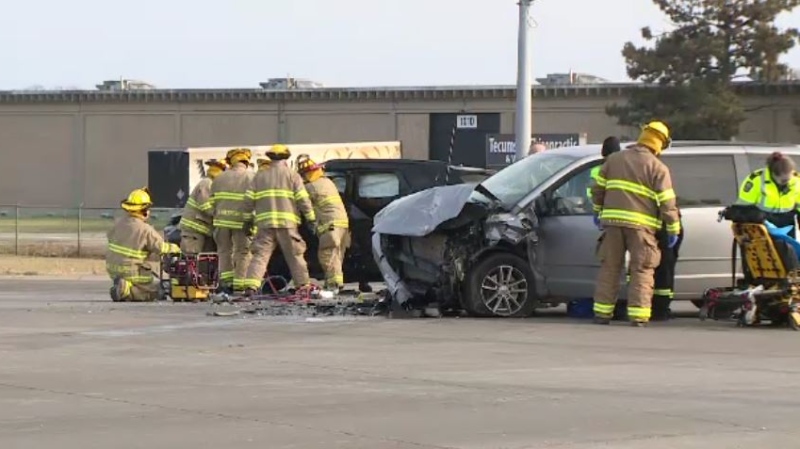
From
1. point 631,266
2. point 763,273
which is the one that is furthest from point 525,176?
point 763,273

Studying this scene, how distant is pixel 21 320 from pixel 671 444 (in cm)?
805

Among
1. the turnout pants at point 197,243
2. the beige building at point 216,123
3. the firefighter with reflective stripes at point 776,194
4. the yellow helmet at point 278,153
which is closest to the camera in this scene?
the firefighter with reflective stripes at point 776,194

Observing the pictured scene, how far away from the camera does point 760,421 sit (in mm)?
7414

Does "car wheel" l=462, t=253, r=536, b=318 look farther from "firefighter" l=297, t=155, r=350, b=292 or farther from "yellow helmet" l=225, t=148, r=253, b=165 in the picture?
"yellow helmet" l=225, t=148, r=253, b=165

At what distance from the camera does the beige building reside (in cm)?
6962

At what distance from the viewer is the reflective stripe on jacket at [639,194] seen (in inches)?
446

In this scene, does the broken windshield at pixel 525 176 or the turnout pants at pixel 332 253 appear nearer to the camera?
the broken windshield at pixel 525 176

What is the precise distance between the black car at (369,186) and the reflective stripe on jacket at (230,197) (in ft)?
5.20

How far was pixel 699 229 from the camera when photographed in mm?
12094

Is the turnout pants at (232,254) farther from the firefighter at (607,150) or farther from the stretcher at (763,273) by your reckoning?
the stretcher at (763,273)

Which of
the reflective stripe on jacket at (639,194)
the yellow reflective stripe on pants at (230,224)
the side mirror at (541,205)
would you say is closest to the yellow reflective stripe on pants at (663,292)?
the reflective stripe on jacket at (639,194)

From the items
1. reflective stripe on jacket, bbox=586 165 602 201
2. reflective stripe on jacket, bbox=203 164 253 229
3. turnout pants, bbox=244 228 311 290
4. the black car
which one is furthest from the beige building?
reflective stripe on jacket, bbox=586 165 602 201

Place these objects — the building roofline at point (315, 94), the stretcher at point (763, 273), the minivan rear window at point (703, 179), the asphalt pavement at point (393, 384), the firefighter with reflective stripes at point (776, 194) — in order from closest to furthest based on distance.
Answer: the asphalt pavement at point (393, 384)
the stretcher at point (763, 273)
the firefighter with reflective stripes at point (776, 194)
the minivan rear window at point (703, 179)
the building roofline at point (315, 94)

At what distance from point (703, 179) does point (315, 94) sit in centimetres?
6273
